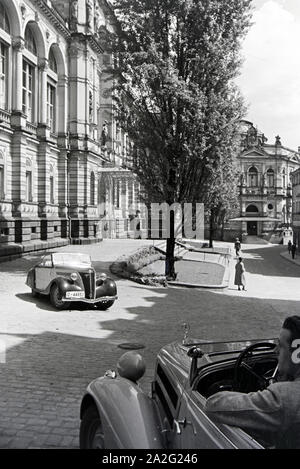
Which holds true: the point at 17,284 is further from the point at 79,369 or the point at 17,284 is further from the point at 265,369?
the point at 265,369

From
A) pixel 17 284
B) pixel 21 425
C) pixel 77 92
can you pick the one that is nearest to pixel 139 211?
pixel 77 92

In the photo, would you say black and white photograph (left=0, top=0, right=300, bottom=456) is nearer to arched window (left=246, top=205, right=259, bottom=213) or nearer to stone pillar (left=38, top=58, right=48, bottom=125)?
stone pillar (left=38, top=58, right=48, bottom=125)

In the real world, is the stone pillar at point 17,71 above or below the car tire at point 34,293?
above

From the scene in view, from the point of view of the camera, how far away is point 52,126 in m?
34.8

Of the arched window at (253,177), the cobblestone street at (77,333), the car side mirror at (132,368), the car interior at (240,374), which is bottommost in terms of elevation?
the cobblestone street at (77,333)

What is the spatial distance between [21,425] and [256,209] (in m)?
77.0

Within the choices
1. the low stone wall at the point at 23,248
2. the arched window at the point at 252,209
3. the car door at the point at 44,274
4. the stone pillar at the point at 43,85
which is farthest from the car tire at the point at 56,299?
the arched window at the point at 252,209

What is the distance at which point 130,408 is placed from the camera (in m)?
3.28

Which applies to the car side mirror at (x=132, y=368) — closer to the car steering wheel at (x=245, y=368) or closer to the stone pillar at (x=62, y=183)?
the car steering wheel at (x=245, y=368)

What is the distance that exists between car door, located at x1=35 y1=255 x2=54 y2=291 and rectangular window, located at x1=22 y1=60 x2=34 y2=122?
64.2 ft

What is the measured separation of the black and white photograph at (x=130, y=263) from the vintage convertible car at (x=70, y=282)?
0.06 meters

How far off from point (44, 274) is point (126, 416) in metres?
9.96

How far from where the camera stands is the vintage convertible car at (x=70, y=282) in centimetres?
1188

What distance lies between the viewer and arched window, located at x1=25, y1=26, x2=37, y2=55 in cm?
3008
